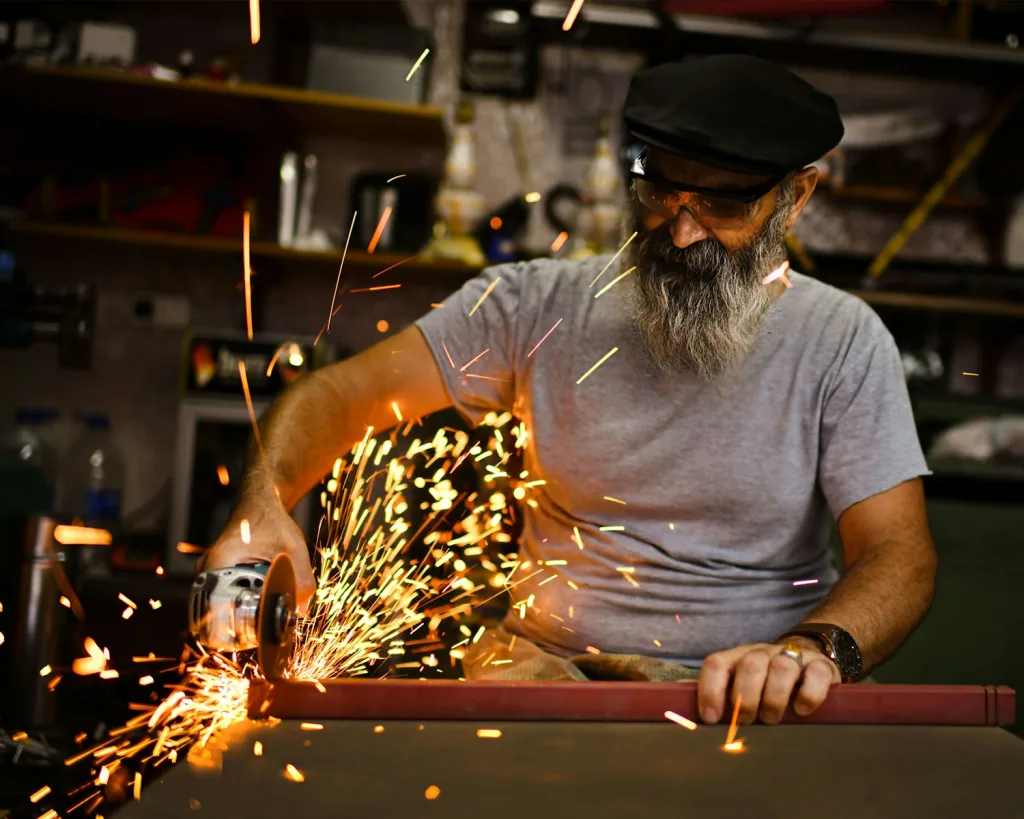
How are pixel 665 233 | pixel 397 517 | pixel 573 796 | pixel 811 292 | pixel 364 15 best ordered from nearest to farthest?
pixel 573 796 → pixel 665 233 → pixel 811 292 → pixel 397 517 → pixel 364 15

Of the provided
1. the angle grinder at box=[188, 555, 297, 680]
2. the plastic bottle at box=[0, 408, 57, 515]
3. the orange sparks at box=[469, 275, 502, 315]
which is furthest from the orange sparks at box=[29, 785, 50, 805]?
the orange sparks at box=[469, 275, 502, 315]

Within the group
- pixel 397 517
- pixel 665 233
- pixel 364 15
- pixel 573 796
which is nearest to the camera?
pixel 573 796

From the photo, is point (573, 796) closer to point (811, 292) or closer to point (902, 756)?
point (902, 756)

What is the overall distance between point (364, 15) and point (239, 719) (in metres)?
2.14

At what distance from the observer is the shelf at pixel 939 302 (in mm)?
2492

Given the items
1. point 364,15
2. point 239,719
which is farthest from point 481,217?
point 239,719

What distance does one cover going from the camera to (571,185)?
278 centimetres

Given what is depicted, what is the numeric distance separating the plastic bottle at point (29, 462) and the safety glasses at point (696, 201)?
1115mm

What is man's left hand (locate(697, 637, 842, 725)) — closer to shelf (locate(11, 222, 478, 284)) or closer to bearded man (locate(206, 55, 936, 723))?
bearded man (locate(206, 55, 936, 723))

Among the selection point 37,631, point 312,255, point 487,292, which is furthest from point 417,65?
point 37,631

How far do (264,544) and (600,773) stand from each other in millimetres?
473

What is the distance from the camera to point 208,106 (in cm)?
257

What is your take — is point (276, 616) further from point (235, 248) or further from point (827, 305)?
point (235, 248)

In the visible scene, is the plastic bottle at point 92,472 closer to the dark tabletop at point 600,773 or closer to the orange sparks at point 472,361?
the orange sparks at point 472,361
